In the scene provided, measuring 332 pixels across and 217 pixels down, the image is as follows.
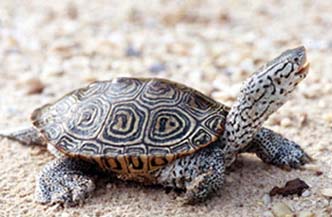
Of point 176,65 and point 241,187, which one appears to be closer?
point 241,187

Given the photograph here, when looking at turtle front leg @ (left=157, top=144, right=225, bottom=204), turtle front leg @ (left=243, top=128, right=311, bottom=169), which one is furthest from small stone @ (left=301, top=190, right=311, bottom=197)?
turtle front leg @ (left=157, top=144, right=225, bottom=204)

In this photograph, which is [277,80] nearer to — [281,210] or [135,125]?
[281,210]

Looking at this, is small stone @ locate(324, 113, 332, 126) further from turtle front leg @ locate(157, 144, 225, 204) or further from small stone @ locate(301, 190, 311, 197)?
turtle front leg @ locate(157, 144, 225, 204)

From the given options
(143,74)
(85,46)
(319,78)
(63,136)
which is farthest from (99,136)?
(85,46)

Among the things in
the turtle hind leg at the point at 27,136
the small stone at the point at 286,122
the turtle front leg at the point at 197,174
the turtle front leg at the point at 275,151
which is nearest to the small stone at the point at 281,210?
the turtle front leg at the point at 197,174

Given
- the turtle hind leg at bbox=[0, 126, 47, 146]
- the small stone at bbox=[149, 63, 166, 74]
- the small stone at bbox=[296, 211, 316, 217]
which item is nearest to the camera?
the small stone at bbox=[296, 211, 316, 217]

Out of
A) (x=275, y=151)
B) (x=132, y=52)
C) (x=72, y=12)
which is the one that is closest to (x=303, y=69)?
(x=275, y=151)

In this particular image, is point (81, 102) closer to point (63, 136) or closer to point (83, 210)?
point (63, 136)

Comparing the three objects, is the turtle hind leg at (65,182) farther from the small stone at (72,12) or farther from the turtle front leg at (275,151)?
the small stone at (72,12)
